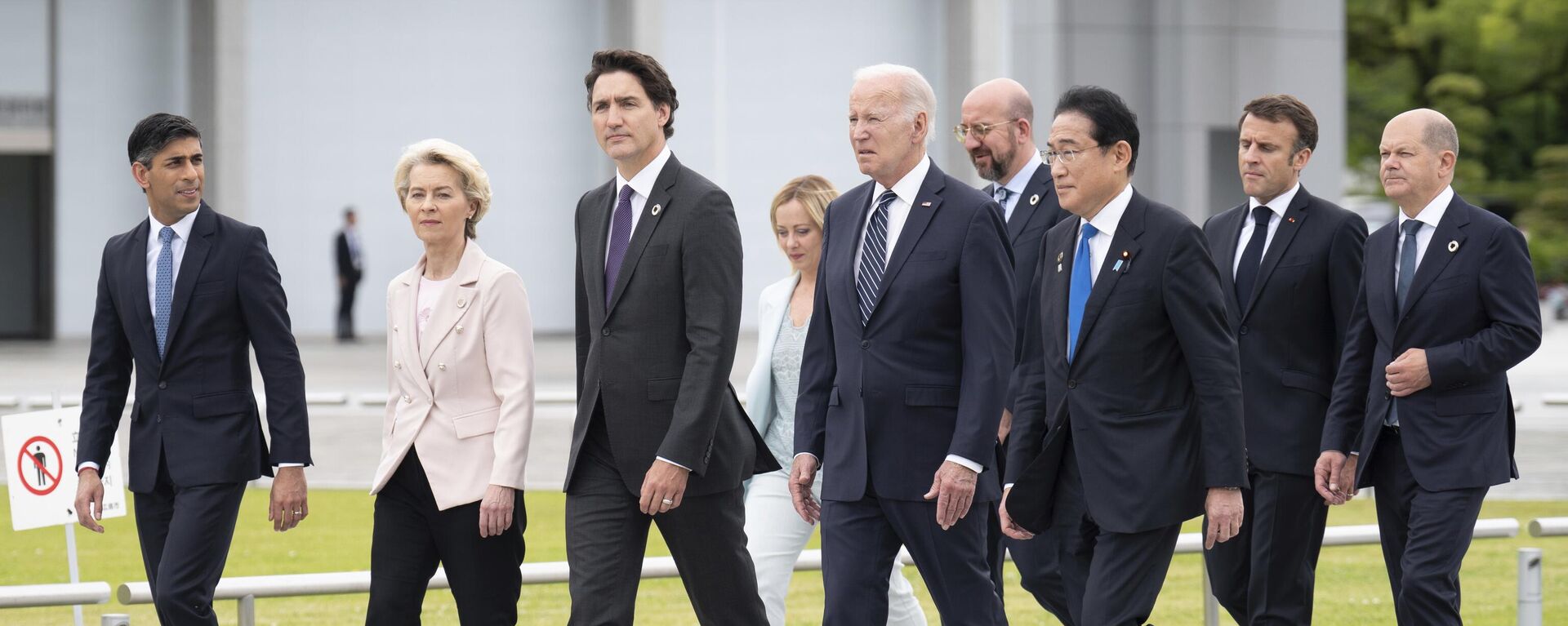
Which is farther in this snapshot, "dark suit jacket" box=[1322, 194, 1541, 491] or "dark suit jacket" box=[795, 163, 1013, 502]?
"dark suit jacket" box=[1322, 194, 1541, 491]

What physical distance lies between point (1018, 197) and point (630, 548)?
6.71 ft

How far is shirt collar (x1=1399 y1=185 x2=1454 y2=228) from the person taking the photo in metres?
5.67

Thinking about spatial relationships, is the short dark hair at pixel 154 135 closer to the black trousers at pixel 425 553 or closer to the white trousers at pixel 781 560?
the black trousers at pixel 425 553

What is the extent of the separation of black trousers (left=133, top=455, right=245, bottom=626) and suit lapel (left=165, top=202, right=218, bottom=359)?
0.39 metres

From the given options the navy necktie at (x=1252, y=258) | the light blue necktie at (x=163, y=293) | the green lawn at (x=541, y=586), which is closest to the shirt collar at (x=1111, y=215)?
the navy necktie at (x=1252, y=258)

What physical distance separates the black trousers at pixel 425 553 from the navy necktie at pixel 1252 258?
251 cm

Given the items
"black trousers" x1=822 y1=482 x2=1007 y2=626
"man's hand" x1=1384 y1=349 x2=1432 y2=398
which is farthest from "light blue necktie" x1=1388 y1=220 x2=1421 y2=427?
"black trousers" x1=822 y1=482 x2=1007 y2=626

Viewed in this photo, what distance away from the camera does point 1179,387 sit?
4.71 metres

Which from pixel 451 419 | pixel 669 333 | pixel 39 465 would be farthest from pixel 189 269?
pixel 39 465

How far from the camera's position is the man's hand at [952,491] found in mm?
4660

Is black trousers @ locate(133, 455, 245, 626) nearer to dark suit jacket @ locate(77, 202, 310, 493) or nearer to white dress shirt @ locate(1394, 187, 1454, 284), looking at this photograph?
dark suit jacket @ locate(77, 202, 310, 493)

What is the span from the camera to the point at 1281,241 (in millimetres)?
5844

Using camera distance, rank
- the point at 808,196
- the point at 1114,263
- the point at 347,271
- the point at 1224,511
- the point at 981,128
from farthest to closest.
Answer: the point at 347,271, the point at 808,196, the point at 981,128, the point at 1114,263, the point at 1224,511

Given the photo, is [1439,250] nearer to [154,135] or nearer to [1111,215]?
[1111,215]
